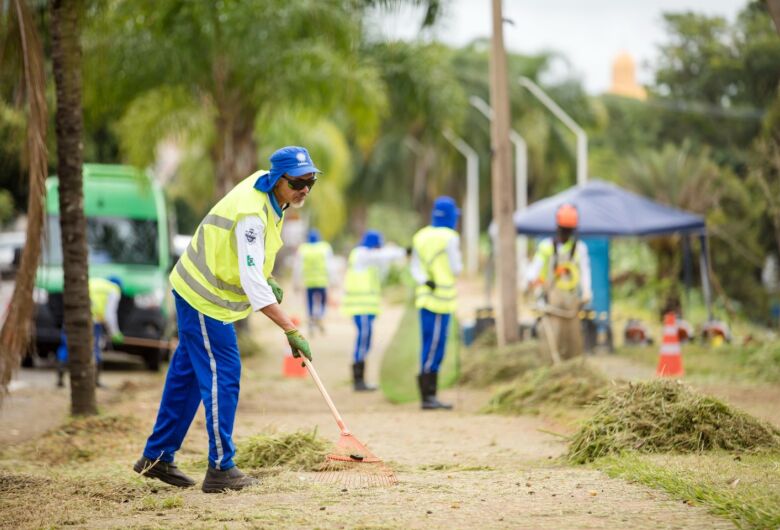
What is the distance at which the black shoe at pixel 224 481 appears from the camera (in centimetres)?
644

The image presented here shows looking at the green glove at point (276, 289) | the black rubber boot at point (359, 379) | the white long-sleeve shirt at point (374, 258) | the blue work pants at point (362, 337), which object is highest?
the white long-sleeve shirt at point (374, 258)

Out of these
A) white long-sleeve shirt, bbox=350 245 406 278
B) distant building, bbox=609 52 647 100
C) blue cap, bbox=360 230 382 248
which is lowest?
white long-sleeve shirt, bbox=350 245 406 278

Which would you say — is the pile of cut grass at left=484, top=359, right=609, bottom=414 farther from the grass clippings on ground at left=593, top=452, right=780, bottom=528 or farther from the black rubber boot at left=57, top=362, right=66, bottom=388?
the black rubber boot at left=57, top=362, right=66, bottom=388

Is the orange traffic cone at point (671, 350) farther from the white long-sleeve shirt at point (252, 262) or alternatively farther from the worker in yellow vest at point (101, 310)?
the white long-sleeve shirt at point (252, 262)

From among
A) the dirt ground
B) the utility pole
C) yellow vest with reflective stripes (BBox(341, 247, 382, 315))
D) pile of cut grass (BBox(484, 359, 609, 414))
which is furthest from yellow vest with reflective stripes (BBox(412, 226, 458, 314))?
the utility pole

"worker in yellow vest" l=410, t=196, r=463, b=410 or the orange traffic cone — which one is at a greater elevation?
"worker in yellow vest" l=410, t=196, r=463, b=410

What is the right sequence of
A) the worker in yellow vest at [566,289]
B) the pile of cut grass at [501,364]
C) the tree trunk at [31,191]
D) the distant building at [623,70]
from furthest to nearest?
1. the distant building at [623,70]
2. the pile of cut grass at [501,364]
3. the worker in yellow vest at [566,289]
4. the tree trunk at [31,191]

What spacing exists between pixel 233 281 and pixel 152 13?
34.7ft

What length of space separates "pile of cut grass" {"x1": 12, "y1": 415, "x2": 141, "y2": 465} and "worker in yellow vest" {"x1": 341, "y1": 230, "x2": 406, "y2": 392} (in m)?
4.27

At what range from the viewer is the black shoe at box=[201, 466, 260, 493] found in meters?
6.44

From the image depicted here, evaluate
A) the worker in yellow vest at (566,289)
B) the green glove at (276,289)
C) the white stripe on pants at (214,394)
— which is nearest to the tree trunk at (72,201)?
the green glove at (276,289)

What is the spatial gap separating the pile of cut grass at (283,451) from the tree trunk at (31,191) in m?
1.54

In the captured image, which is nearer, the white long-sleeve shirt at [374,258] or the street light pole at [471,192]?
the white long-sleeve shirt at [374,258]

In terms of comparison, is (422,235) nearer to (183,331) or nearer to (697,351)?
(183,331)
